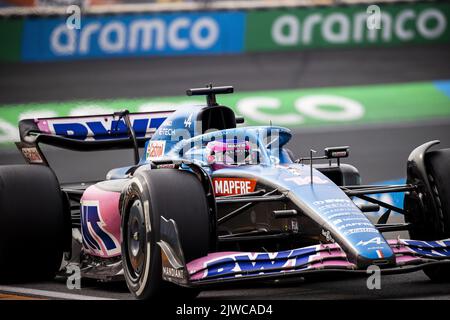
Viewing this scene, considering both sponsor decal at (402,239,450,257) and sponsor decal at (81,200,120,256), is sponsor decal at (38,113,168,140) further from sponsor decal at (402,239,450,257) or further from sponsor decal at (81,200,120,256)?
sponsor decal at (402,239,450,257)

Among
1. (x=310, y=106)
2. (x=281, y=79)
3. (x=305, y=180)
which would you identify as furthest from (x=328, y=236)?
(x=281, y=79)

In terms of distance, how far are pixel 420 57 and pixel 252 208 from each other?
1122cm

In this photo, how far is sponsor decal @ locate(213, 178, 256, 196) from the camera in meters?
9.62

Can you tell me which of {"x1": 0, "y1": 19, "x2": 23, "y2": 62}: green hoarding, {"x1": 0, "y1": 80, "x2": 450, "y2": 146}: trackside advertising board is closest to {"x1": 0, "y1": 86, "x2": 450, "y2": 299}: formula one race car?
{"x1": 0, "y1": 80, "x2": 450, "y2": 146}: trackside advertising board

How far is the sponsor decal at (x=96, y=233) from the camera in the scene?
1015 centimetres

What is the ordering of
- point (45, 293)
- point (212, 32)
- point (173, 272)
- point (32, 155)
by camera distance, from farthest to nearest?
point (212, 32)
point (32, 155)
point (45, 293)
point (173, 272)

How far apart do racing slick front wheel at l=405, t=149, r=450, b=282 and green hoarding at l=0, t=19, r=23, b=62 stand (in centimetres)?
1142

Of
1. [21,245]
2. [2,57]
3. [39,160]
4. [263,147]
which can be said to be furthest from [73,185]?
[2,57]

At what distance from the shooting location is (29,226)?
1038 centimetres

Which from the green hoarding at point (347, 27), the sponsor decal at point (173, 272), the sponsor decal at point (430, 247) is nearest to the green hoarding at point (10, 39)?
the green hoarding at point (347, 27)

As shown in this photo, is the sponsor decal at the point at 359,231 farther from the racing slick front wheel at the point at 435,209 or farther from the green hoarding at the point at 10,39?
the green hoarding at the point at 10,39

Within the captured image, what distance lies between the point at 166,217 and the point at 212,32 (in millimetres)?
11812

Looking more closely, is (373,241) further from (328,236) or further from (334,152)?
(334,152)
